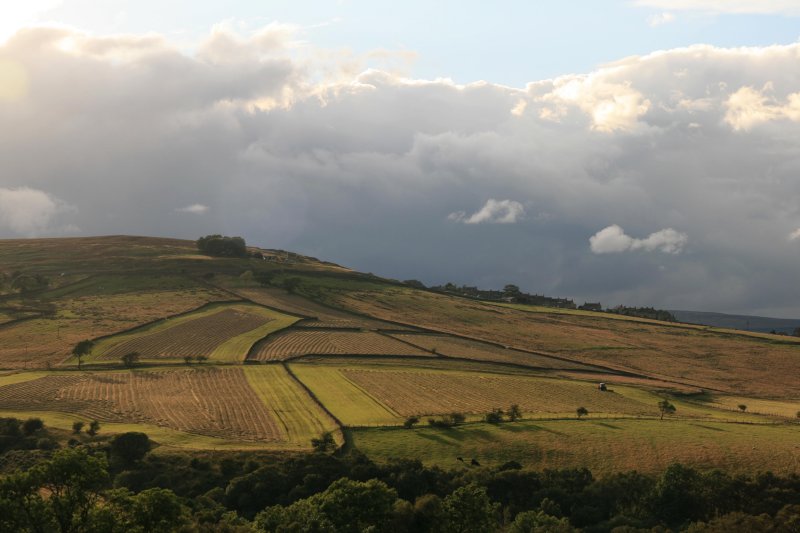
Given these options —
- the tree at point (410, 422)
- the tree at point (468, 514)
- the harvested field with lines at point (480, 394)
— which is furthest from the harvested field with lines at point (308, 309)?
the tree at point (468, 514)

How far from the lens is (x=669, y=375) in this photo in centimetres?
13612

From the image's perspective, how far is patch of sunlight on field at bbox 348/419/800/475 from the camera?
2926 inches

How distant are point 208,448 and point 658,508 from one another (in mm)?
45461

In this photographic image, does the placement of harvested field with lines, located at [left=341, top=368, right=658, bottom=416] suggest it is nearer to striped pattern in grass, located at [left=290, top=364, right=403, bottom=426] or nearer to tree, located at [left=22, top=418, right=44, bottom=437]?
striped pattern in grass, located at [left=290, top=364, right=403, bottom=426]

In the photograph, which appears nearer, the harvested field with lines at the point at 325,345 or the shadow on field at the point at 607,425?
the shadow on field at the point at 607,425

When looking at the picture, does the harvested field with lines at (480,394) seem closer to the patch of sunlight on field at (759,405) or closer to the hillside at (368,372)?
the hillside at (368,372)

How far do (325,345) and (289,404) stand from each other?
40500mm

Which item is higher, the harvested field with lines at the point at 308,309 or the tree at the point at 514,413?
the harvested field with lines at the point at 308,309

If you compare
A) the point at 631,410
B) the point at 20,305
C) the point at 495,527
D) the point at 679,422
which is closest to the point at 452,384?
the point at 631,410

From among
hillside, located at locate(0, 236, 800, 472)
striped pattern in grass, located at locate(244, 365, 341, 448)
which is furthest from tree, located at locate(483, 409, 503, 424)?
striped pattern in grass, located at locate(244, 365, 341, 448)

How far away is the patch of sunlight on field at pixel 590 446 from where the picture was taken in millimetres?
74312

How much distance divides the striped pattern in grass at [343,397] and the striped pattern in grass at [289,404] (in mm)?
1971

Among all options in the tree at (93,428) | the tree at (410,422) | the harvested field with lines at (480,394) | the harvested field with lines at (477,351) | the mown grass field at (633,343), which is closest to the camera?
the tree at (93,428)

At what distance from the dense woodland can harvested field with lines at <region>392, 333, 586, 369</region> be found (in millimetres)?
60844
